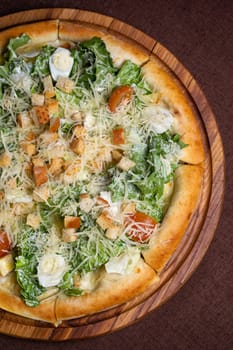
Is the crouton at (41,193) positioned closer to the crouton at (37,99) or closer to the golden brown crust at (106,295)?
the crouton at (37,99)

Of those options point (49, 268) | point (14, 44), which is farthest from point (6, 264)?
point (14, 44)

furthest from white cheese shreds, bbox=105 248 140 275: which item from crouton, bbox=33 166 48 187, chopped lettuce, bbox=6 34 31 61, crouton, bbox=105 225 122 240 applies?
chopped lettuce, bbox=6 34 31 61

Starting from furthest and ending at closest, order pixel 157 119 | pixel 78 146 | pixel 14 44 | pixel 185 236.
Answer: pixel 185 236
pixel 14 44
pixel 157 119
pixel 78 146

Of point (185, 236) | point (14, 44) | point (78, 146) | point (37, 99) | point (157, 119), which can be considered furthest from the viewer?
point (185, 236)

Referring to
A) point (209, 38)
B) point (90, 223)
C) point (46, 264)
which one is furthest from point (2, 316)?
point (209, 38)

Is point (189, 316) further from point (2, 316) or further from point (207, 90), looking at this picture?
point (207, 90)

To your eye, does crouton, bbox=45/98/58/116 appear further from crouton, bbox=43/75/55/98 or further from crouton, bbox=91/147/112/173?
crouton, bbox=91/147/112/173

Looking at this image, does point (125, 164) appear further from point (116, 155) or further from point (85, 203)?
point (85, 203)
